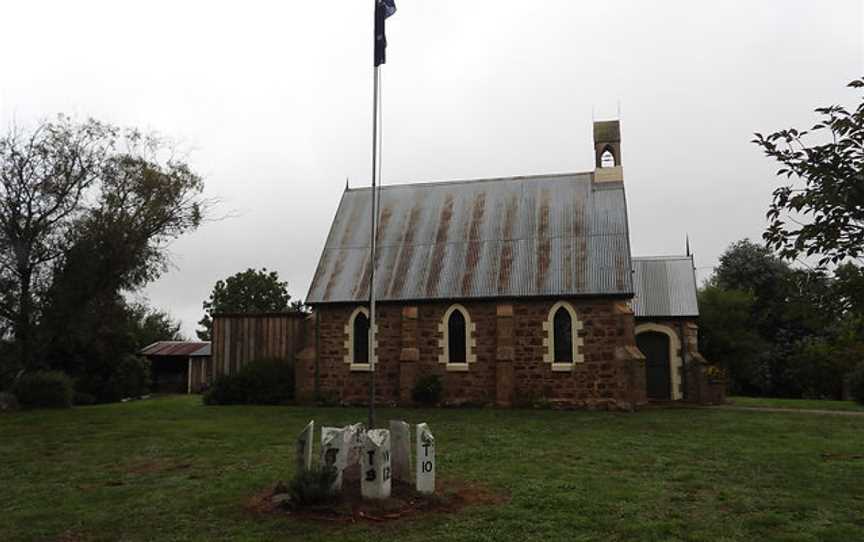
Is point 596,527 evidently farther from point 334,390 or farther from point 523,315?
point 334,390

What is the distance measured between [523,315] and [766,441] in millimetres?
8859

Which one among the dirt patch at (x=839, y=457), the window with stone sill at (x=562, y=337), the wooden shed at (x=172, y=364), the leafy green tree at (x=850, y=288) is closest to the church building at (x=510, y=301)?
the window with stone sill at (x=562, y=337)

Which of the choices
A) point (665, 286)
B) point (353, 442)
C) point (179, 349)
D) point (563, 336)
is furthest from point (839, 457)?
point (179, 349)

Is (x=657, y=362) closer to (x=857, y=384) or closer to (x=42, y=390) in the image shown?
(x=857, y=384)

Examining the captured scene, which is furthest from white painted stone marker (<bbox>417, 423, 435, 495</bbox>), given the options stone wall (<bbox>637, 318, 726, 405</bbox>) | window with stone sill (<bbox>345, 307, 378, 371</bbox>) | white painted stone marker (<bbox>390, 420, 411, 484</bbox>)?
stone wall (<bbox>637, 318, 726, 405</bbox>)

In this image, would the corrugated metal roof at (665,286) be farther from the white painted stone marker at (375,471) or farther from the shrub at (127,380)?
the shrub at (127,380)

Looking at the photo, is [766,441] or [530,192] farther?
[530,192]

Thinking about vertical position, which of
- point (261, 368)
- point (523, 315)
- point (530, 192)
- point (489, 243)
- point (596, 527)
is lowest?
point (596, 527)

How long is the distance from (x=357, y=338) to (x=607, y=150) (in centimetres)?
1173

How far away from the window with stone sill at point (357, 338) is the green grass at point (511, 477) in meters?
4.73

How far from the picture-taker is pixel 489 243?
Result: 23.6 meters

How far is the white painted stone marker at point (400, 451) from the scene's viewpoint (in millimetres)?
9477

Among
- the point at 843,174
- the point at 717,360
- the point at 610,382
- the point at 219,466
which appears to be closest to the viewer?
the point at 843,174

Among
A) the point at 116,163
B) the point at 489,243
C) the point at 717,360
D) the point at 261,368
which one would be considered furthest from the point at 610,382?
the point at 116,163
